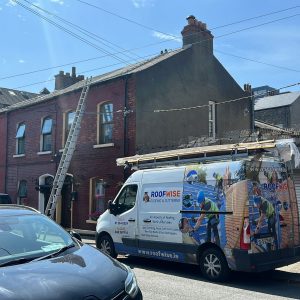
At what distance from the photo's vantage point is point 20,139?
24.3m

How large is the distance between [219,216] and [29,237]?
483 cm

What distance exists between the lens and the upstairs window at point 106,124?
62.8ft

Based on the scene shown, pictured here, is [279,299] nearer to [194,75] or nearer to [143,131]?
[143,131]

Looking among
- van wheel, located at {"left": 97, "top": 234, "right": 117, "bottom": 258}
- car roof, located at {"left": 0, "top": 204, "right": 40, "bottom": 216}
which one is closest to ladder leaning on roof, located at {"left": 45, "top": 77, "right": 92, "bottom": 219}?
van wheel, located at {"left": 97, "top": 234, "right": 117, "bottom": 258}

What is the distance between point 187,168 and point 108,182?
9.10 metres

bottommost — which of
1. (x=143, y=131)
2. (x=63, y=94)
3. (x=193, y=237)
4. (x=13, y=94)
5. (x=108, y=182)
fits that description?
(x=193, y=237)

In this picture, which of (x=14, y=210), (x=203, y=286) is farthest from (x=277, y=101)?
(x=14, y=210)

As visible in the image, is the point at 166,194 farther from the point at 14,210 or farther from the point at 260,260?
the point at 14,210

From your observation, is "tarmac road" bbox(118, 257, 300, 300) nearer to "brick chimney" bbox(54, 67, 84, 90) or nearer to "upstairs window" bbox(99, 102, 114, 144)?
"upstairs window" bbox(99, 102, 114, 144)

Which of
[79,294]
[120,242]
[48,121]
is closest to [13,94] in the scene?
[48,121]

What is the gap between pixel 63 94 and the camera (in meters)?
21.4

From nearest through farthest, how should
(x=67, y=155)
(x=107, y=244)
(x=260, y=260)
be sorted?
(x=260, y=260)
(x=107, y=244)
(x=67, y=155)

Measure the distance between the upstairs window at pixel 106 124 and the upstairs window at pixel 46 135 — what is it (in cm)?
386

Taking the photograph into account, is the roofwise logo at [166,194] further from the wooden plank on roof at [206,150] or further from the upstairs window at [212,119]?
the upstairs window at [212,119]
